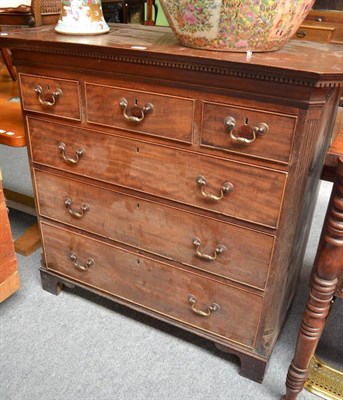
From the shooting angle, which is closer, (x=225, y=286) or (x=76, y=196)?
(x=225, y=286)

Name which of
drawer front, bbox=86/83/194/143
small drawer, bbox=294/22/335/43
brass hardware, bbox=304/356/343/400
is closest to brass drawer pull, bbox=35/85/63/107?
drawer front, bbox=86/83/194/143

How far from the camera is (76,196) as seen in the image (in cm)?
134

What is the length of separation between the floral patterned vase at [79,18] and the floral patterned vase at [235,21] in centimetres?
29

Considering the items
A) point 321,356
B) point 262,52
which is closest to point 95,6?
point 262,52

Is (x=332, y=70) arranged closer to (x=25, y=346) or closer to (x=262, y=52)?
(x=262, y=52)

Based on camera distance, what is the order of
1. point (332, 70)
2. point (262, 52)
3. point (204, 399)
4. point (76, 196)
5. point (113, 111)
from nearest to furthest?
point (332, 70), point (262, 52), point (113, 111), point (204, 399), point (76, 196)

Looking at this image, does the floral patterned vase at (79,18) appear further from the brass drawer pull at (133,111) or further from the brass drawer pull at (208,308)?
the brass drawer pull at (208,308)

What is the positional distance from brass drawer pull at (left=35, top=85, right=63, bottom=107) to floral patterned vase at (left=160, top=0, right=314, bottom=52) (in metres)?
0.38

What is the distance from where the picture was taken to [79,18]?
1202mm

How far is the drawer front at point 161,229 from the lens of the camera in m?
1.11

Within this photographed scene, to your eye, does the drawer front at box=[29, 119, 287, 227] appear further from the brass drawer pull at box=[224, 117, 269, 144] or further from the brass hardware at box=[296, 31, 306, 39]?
the brass hardware at box=[296, 31, 306, 39]

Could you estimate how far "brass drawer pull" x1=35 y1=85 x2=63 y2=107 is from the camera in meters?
1.19

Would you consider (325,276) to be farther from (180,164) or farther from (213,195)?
(180,164)

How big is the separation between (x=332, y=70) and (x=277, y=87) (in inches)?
4.4
